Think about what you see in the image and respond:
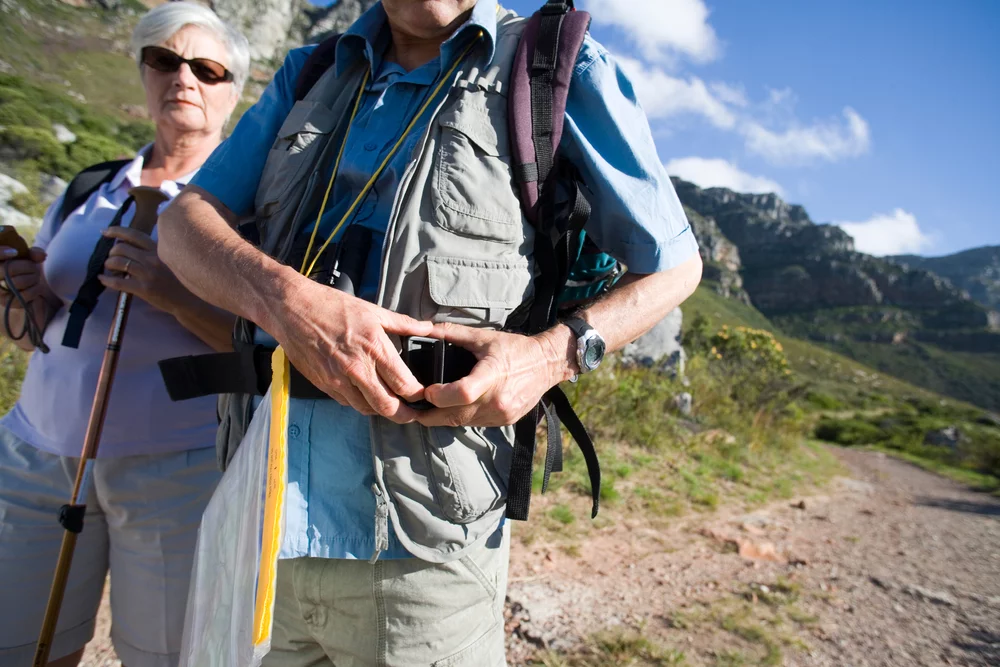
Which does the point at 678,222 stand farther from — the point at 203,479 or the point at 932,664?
the point at 932,664

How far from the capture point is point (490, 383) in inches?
38.3

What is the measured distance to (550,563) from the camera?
11.6 ft

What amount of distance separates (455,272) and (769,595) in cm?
333

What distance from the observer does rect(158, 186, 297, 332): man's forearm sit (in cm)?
105

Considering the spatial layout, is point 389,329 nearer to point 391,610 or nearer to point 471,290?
point 471,290

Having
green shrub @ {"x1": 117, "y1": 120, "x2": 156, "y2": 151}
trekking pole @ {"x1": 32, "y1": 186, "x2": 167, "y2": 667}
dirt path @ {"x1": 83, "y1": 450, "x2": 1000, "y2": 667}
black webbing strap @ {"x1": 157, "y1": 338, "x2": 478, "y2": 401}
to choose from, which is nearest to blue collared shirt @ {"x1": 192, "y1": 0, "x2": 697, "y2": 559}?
black webbing strap @ {"x1": 157, "y1": 338, "x2": 478, "y2": 401}

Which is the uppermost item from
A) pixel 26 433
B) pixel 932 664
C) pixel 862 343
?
pixel 862 343

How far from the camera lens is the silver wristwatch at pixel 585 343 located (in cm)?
114

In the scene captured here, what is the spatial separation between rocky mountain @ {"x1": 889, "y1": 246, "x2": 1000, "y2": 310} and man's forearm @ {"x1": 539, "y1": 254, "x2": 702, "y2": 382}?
212 metres

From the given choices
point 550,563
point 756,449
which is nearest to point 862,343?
point 756,449

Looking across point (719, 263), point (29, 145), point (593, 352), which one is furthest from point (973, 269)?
point (593, 352)

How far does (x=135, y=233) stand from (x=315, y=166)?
70 cm

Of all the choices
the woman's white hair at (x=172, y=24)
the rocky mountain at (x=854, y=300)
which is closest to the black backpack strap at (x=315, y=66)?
the woman's white hair at (x=172, y=24)

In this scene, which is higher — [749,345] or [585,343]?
[749,345]
